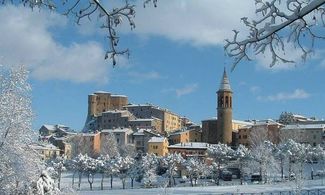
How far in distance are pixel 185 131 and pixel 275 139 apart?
17.9 metres

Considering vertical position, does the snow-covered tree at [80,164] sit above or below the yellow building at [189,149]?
below

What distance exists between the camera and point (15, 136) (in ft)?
68.3

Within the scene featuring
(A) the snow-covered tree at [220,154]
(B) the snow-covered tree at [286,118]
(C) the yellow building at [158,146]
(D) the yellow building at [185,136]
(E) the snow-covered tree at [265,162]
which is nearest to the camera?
(E) the snow-covered tree at [265,162]

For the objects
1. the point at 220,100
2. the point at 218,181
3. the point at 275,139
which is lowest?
the point at 218,181

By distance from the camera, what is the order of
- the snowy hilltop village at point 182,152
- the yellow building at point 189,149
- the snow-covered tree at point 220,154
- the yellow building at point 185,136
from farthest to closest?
1. the yellow building at point 185,136
2. the yellow building at point 189,149
3. the snow-covered tree at point 220,154
4. the snowy hilltop village at point 182,152

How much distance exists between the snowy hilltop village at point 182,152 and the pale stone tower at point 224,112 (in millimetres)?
186

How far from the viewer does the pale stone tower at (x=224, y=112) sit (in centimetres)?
10456

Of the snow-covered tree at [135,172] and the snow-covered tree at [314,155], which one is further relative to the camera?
the snow-covered tree at [314,155]

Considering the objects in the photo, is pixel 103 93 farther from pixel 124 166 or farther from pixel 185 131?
pixel 124 166

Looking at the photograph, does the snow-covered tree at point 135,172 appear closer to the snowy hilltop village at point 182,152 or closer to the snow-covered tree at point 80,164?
the snowy hilltop village at point 182,152

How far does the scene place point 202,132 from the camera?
115 m

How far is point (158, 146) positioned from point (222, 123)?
52.8 ft

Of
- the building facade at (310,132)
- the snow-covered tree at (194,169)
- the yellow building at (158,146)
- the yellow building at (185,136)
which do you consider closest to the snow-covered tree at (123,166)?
the snow-covered tree at (194,169)

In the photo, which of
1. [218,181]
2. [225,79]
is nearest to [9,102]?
[218,181]
